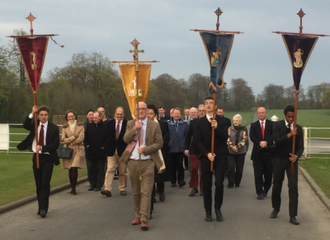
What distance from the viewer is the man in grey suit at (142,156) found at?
7.80m

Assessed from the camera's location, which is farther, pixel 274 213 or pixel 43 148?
pixel 43 148

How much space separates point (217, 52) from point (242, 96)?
109263mm

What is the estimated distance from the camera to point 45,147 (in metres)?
8.76

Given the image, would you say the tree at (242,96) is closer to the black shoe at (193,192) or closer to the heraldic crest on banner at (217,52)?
the black shoe at (193,192)

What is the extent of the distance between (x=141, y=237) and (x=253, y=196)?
15.2ft

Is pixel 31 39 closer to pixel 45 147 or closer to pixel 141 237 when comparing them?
pixel 45 147

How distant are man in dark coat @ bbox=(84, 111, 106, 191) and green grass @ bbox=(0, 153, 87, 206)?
1.06 metres

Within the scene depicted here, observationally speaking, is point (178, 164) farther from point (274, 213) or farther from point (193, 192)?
point (274, 213)

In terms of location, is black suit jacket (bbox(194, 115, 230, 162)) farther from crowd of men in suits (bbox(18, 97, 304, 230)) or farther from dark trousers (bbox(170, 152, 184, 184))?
dark trousers (bbox(170, 152, 184, 184))

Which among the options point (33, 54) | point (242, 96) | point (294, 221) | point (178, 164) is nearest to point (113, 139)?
point (178, 164)

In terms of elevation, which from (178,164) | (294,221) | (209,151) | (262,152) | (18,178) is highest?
(209,151)

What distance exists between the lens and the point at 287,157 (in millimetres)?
8438

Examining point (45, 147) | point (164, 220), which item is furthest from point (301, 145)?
point (45, 147)

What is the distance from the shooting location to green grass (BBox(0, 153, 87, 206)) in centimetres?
1088
